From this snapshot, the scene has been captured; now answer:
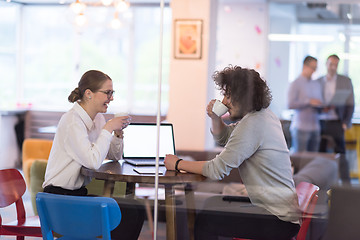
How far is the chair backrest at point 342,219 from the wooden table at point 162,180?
0.73 meters

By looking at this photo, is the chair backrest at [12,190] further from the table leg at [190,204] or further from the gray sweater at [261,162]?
the gray sweater at [261,162]

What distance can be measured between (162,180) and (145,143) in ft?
0.96

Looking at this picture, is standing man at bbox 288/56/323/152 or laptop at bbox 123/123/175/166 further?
standing man at bbox 288/56/323/152

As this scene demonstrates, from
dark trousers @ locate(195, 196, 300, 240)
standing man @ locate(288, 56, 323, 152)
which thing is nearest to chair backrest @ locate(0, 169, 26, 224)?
dark trousers @ locate(195, 196, 300, 240)

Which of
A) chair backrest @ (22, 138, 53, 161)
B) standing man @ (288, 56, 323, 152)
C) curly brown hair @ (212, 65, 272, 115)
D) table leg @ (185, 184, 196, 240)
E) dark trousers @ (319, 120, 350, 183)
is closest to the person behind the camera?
curly brown hair @ (212, 65, 272, 115)

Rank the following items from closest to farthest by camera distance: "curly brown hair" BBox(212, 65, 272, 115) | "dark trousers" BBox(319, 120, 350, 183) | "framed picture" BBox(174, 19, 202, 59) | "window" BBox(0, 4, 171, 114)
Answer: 1. "curly brown hair" BBox(212, 65, 272, 115)
2. "window" BBox(0, 4, 171, 114)
3. "framed picture" BBox(174, 19, 202, 59)
4. "dark trousers" BBox(319, 120, 350, 183)

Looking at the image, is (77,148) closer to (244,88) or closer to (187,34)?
(244,88)

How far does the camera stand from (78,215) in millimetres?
2369

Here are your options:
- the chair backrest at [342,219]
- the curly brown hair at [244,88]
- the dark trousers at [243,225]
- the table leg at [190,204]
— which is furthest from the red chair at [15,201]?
the chair backrest at [342,219]

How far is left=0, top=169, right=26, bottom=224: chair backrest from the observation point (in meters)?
3.24

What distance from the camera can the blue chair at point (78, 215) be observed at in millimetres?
2316

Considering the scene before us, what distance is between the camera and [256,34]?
24.4 feet

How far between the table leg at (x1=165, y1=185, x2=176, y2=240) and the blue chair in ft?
1.94

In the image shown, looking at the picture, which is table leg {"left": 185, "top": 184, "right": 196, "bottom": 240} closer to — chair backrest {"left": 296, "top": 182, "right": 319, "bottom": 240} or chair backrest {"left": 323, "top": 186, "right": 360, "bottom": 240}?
chair backrest {"left": 296, "top": 182, "right": 319, "bottom": 240}
